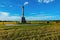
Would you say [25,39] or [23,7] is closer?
[25,39]

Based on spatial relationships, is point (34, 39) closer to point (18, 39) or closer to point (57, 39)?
point (18, 39)

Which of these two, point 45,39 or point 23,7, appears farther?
point 23,7

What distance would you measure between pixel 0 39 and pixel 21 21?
34.0 metres

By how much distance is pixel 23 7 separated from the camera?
165ft

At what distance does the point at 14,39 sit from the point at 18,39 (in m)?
0.46

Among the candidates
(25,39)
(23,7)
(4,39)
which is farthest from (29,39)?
(23,7)

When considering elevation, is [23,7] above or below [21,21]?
above

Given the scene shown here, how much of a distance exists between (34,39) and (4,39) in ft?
10.4

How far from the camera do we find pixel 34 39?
13.5 m

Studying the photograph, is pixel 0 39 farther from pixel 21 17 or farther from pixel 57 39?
pixel 21 17

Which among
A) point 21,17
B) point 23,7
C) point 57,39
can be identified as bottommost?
point 57,39

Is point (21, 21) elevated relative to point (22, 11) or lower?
lower

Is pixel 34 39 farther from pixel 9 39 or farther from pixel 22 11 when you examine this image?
pixel 22 11

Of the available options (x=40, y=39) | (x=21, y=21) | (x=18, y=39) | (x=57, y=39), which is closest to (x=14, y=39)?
(x=18, y=39)
